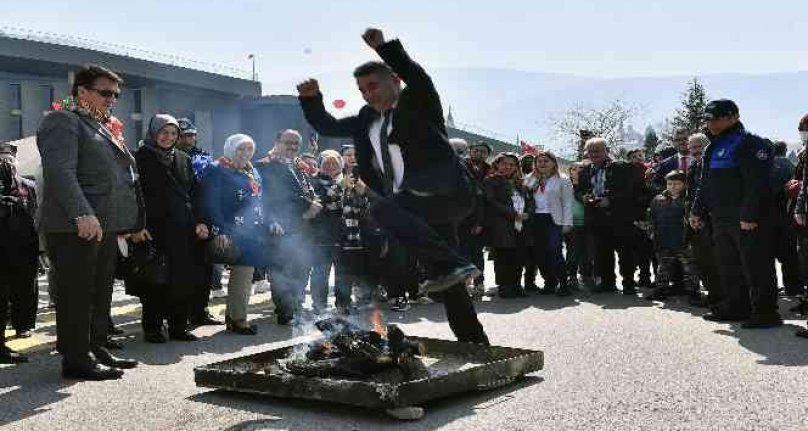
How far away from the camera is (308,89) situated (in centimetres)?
672

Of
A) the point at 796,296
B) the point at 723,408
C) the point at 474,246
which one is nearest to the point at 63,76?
the point at 474,246

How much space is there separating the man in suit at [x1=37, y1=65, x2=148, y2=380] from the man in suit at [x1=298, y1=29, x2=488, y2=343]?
1.90m

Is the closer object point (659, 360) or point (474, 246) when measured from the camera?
point (659, 360)

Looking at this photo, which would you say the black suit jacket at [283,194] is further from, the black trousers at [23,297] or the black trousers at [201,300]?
the black trousers at [23,297]

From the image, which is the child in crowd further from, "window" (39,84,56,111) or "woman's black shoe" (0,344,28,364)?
"window" (39,84,56,111)

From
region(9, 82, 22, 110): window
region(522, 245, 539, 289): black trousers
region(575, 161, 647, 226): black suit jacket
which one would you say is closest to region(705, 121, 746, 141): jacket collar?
region(575, 161, 647, 226): black suit jacket

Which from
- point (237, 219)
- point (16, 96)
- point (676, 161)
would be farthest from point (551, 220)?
point (16, 96)

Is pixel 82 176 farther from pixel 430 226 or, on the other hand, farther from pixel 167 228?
pixel 430 226

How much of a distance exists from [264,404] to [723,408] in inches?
106

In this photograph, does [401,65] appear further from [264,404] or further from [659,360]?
[659,360]

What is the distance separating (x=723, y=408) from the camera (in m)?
5.14

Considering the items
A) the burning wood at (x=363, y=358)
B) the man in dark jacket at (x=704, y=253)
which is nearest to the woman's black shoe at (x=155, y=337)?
the burning wood at (x=363, y=358)

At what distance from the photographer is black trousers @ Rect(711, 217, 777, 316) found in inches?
A: 348

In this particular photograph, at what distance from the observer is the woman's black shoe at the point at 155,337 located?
27.7 ft
